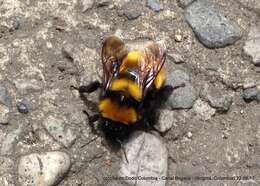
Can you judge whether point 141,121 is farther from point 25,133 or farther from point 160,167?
point 25,133

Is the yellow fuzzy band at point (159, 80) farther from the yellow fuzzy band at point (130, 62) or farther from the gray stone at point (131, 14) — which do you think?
the gray stone at point (131, 14)

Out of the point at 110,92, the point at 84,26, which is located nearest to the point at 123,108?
the point at 110,92

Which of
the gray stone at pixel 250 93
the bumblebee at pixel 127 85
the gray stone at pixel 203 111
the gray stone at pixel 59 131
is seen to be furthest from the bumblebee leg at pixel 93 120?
the gray stone at pixel 250 93

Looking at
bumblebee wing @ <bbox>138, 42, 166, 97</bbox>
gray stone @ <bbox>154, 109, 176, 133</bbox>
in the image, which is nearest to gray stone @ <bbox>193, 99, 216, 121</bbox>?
gray stone @ <bbox>154, 109, 176, 133</bbox>

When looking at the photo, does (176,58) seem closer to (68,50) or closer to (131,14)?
(131,14)

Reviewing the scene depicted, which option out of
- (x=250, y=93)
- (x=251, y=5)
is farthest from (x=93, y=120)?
(x=251, y=5)

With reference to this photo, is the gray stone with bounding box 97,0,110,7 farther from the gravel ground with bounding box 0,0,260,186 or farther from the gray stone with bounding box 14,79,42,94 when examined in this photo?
the gray stone with bounding box 14,79,42,94
